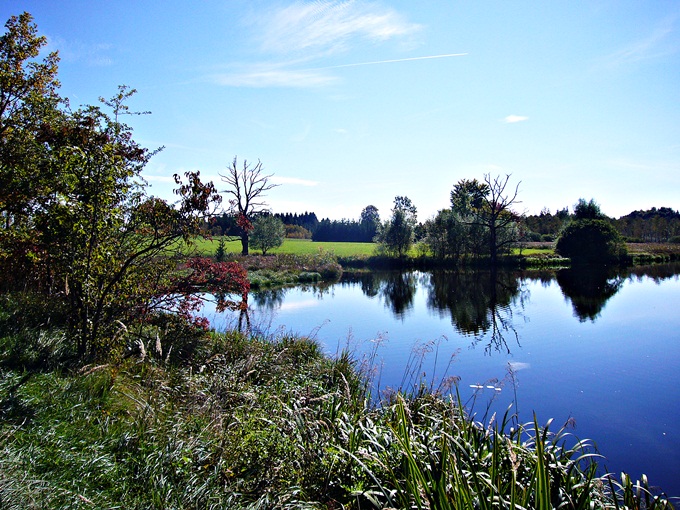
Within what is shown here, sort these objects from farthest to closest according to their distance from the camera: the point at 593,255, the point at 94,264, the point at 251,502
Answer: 1. the point at 593,255
2. the point at 94,264
3. the point at 251,502

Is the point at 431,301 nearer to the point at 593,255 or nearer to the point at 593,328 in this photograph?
the point at 593,328

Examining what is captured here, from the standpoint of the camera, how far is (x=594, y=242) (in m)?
38.9

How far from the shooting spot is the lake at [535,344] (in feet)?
24.0

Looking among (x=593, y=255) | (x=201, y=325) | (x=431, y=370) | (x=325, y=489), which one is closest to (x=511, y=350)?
(x=431, y=370)

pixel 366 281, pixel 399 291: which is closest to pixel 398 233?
pixel 366 281

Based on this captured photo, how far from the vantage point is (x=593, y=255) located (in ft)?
129

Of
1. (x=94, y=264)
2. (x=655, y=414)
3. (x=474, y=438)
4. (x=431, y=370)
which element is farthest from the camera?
(x=431, y=370)

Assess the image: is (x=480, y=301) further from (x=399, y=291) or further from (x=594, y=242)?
(x=594, y=242)

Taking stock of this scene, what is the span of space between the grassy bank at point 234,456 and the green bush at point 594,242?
131 feet

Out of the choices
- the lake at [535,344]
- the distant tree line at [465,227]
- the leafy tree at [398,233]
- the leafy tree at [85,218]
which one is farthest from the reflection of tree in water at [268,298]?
the leafy tree at [398,233]

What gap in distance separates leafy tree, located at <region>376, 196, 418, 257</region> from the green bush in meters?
14.8

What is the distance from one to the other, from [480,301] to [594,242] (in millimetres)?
24259

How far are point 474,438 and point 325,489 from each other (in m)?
1.33

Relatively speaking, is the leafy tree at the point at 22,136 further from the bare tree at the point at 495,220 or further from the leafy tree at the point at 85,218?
the bare tree at the point at 495,220
